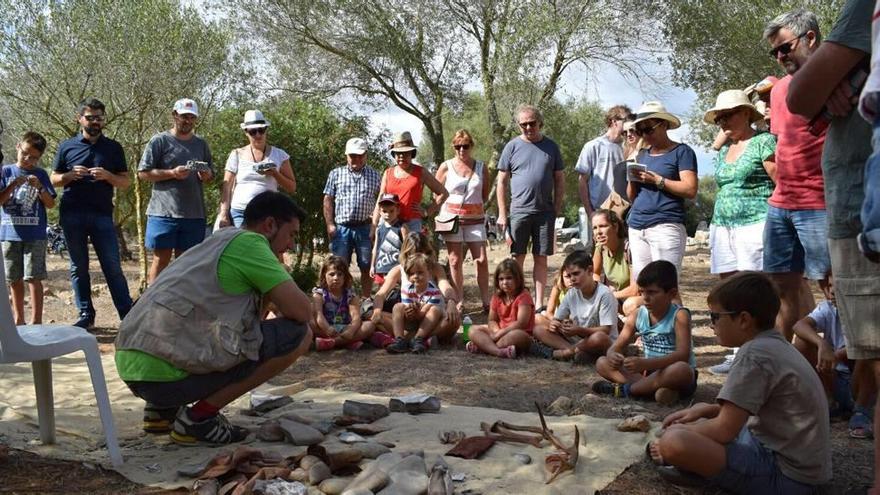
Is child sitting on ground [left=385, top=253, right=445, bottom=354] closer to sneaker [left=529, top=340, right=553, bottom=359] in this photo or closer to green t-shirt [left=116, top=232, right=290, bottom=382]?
sneaker [left=529, top=340, right=553, bottom=359]

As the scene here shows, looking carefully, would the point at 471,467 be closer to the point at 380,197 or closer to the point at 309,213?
the point at 380,197

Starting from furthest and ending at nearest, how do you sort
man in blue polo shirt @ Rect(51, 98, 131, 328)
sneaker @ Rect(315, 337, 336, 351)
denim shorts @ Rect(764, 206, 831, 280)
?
man in blue polo shirt @ Rect(51, 98, 131, 328)
sneaker @ Rect(315, 337, 336, 351)
denim shorts @ Rect(764, 206, 831, 280)

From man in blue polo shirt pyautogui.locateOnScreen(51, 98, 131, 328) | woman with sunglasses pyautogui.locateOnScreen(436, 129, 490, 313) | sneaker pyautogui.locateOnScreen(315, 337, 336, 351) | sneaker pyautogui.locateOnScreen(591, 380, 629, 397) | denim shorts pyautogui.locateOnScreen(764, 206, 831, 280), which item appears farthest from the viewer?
woman with sunglasses pyautogui.locateOnScreen(436, 129, 490, 313)

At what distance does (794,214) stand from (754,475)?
6.04ft

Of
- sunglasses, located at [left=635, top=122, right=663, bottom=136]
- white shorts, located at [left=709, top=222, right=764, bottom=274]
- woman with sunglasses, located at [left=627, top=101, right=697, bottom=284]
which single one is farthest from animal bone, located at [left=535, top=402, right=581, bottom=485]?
sunglasses, located at [left=635, top=122, right=663, bottom=136]

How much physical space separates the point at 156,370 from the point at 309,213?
21.8 feet

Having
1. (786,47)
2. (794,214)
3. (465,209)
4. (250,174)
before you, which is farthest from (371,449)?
(465,209)

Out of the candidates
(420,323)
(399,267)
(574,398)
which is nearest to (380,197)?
(399,267)

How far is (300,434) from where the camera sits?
3.50 meters

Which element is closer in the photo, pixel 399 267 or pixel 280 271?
pixel 280 271

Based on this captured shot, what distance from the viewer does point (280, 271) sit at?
3490 mm

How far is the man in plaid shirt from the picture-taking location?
24.1 feet

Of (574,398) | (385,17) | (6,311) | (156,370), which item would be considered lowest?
(574,398)

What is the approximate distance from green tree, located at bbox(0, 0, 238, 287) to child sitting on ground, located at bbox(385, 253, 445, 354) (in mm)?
9401
